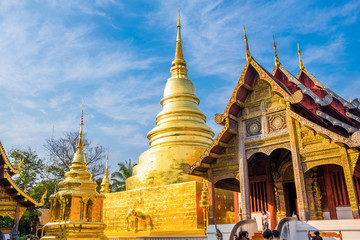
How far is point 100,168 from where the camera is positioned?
31.7 meters

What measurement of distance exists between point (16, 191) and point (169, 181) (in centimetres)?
798

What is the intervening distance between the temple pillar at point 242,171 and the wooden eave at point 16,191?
11534 millimetres

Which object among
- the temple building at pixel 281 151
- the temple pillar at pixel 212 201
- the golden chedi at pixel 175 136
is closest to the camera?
the temple building at pixel 281 151

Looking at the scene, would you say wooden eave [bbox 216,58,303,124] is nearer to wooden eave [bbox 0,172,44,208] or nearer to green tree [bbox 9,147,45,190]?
wooden eave [bbox 0,172,44,208]

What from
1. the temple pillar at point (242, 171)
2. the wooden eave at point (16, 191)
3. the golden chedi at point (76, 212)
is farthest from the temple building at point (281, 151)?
the wooden eave at point (16, 191)

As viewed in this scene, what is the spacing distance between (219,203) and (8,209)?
35.0 ft

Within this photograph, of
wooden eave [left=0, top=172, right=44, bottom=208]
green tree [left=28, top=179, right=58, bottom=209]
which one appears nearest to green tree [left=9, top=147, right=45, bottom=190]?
green tree [left=28, top=179, right=58, bottom=209]

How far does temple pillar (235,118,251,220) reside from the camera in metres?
10.7

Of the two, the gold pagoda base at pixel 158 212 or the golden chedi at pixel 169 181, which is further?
the golden chedi at pixel 169 181

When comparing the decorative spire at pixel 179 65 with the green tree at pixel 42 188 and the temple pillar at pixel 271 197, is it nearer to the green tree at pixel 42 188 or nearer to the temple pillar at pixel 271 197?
the temple pillar at pixel 271 197

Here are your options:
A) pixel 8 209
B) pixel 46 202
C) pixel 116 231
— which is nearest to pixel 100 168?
pixel 46 202

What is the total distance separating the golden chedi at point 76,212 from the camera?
13.4 m

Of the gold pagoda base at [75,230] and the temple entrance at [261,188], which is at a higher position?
the temple entrance at [261,188]

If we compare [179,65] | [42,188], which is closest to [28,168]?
[42,188]
